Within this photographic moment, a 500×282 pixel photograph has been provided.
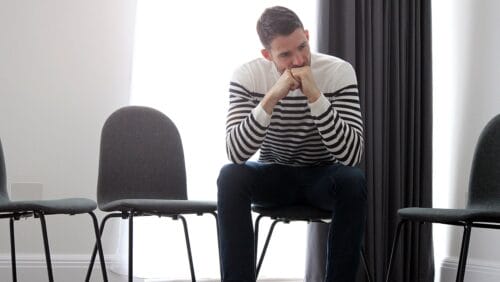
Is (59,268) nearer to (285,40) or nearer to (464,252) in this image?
(285,40)

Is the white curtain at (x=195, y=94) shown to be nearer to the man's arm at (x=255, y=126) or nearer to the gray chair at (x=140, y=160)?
the gray chair at (x=140, y=160)

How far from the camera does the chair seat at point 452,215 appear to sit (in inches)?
70.2

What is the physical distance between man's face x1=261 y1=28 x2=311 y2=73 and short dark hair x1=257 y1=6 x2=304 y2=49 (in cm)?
2

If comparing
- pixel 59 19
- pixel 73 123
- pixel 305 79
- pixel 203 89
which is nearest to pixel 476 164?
pixel 305 79

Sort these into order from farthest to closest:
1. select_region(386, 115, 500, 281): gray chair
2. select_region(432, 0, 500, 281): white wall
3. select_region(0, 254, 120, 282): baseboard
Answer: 1. select_region(432, 0, 500, 281): white wall
2. select_region(0, 254, 120, 282): baseboard
3. select_region(386, 115, 500, 281): gray chair

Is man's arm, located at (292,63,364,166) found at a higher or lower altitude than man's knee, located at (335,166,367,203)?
higher

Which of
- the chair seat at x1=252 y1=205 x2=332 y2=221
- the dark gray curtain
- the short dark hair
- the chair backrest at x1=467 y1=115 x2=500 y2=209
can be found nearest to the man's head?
the short dark hair

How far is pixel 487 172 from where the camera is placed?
214cm

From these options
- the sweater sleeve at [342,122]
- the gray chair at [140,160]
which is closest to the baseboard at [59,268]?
the gray chair at [140,160]

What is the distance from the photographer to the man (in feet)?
5.41

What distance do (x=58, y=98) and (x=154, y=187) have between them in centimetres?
75

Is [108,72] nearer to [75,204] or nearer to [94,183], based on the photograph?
[94,183]

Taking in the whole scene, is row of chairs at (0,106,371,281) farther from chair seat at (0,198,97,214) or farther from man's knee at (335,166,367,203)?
man's knee at (335,166,367,203)

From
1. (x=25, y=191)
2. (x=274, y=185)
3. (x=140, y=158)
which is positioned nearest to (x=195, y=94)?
(x=140, y=158)
